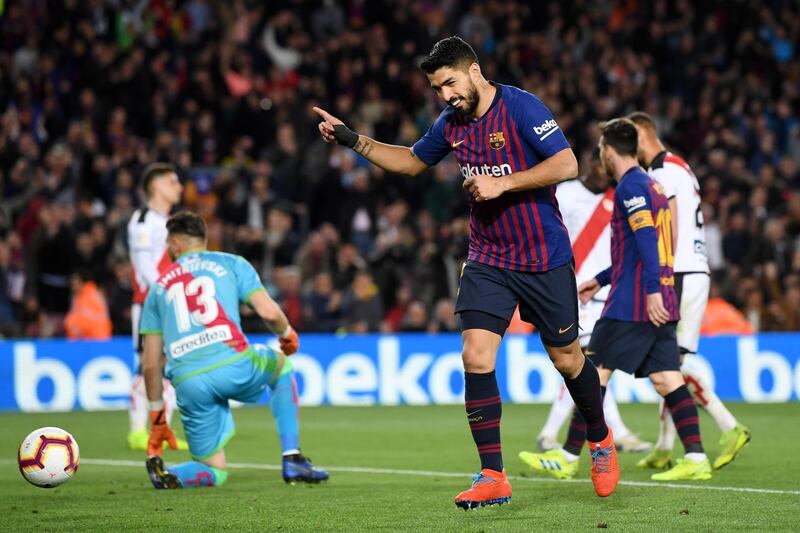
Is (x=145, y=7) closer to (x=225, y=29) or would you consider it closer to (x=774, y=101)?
(x=225, y=29)

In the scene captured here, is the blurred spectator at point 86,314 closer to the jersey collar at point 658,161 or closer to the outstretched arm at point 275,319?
the outstretched arm at point 275,319

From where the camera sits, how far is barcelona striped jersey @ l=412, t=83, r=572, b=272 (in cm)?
674

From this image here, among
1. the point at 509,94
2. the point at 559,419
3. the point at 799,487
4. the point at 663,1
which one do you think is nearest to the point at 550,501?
the point at 799,487

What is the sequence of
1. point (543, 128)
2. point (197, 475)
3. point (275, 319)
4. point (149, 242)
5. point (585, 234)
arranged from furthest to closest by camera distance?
point (149, 242) → point (585, 234) → point (197, 475) → point (275, 319) → point (543, 128)

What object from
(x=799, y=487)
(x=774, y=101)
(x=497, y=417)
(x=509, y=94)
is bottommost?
(x=799, y=487)

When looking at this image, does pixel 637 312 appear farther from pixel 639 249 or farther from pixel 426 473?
pixel 426 473

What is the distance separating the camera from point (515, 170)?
6.79 m

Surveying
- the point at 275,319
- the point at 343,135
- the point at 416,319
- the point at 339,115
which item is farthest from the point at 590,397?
the point at 339,115

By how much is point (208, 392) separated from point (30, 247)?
9.74 meters

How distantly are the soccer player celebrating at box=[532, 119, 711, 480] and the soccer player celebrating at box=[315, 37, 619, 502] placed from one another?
4.19 feet

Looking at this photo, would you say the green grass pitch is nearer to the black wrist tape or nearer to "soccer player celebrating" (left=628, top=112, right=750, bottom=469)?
"soccer player celebrating" (left=628, top=112, right=750, bottom=469)

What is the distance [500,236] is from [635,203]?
1535 millimetres

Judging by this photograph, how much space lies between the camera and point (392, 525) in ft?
20.7

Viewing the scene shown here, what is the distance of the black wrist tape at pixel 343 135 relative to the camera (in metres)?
7.00
